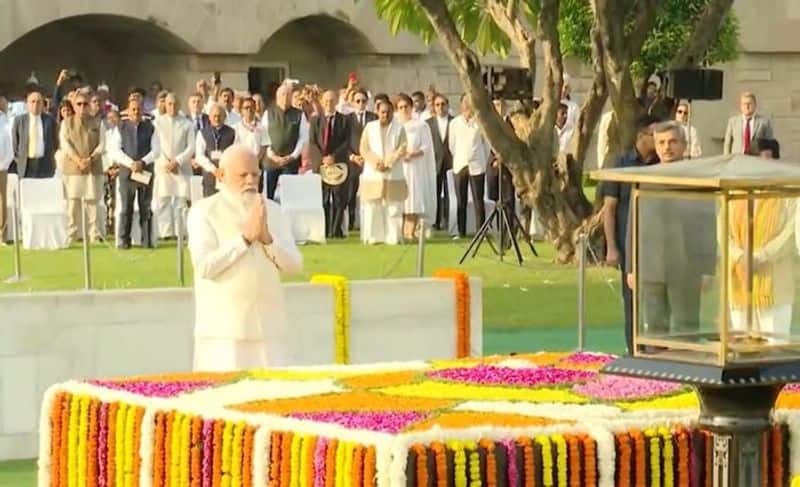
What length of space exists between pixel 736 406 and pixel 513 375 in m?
2.34

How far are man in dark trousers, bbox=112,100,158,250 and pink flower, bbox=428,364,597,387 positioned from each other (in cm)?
1835

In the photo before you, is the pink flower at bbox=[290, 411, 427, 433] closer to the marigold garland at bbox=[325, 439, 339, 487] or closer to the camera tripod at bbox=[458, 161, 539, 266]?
the marigold garland at bbox=[325, 439, 339, 487]

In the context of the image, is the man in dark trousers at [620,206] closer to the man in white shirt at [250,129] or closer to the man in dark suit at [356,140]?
the man in white shirt at [250,129]

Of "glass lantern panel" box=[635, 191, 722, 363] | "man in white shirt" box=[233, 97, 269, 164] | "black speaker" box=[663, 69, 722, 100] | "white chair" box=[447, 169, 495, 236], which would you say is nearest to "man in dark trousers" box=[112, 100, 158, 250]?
"man in white shirt" box=[233, 97, 269, 164]

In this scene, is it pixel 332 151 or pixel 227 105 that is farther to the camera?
pixel 227 105

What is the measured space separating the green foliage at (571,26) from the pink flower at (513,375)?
16775 mm

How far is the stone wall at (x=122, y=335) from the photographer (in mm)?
12445

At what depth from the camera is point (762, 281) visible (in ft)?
20.7

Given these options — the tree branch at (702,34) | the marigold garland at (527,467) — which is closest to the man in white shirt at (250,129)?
the tree branch at (702,34)

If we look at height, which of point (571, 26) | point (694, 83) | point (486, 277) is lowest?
point (486, 277)

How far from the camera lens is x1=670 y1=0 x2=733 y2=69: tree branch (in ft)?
76.8

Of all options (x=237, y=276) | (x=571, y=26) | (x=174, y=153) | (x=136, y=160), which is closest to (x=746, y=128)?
(x=571, y=26)

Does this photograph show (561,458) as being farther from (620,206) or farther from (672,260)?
(620,206)

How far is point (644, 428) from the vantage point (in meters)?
7.28
